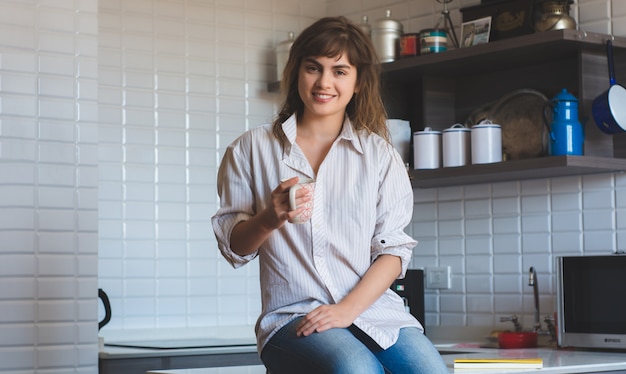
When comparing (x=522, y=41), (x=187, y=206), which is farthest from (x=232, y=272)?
(x=522, y=41)

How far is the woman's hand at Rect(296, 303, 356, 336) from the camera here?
1.85 metres

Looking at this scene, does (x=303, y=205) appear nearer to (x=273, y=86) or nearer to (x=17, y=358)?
(x=17, y=358)

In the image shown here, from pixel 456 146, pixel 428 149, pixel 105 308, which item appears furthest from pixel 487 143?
pixel 105 308

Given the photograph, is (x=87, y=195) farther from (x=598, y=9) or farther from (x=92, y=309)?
(x=598, y=9)

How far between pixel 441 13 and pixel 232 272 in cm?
123

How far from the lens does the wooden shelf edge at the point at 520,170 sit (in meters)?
3.01

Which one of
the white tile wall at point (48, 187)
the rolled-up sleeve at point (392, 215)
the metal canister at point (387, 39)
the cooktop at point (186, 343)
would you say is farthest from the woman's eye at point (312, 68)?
the metal canister at point (387, 39)

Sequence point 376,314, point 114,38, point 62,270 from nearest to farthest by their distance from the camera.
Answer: point 376,314 < point 62,270 < point 114,38

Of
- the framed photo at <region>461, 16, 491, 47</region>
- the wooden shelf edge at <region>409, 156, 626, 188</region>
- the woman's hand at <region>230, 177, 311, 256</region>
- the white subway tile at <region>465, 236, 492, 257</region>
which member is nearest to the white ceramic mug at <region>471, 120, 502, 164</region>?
the wooden shelf edge at <region>409, 156, 626, 188</region>

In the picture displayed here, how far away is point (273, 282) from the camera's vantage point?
6.54ft

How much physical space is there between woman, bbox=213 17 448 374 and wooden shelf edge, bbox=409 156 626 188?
1.03 meters

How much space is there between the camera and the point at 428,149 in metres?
3.38

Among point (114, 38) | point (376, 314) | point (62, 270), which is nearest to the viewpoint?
point (376, 314)

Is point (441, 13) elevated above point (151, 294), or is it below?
above
